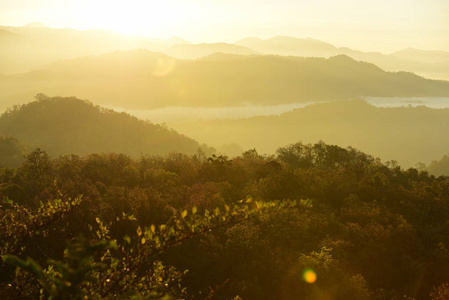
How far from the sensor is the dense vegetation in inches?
1035

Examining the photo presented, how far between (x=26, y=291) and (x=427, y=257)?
3757 cm

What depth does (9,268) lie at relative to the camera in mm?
26500

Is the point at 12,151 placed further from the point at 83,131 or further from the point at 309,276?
the point at 309,276

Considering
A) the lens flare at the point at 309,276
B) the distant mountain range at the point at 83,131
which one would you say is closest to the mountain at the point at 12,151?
the distant mountain range at the point at 83,131

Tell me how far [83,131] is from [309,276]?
15525 cm

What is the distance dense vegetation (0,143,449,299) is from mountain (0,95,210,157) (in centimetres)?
10739

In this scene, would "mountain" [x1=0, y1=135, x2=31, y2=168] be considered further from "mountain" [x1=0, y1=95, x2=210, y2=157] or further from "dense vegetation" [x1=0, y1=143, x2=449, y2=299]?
"dense vegetation" [x1=0, y1=143, x2=449, y2=299]

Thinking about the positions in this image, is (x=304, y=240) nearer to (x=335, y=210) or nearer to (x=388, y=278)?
(x=388, y=278)

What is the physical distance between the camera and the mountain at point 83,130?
16750cm

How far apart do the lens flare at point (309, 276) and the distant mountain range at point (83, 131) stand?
440 feet

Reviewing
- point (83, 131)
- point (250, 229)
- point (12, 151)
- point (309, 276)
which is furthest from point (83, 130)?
point (309, 276)

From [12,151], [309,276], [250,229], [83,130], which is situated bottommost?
[83,130]

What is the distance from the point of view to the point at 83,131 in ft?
568

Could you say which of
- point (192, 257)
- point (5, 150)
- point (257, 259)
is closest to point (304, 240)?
point (257, 259)
